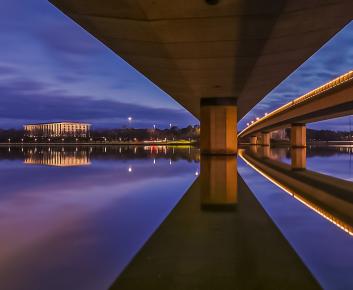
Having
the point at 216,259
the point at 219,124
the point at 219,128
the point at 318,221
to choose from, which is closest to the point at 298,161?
the point at 219,128

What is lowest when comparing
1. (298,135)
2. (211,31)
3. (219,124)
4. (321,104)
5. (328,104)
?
(298,135)

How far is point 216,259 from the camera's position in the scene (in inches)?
211

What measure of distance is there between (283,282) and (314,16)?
30.7 feet

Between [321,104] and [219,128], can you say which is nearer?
[219,128]

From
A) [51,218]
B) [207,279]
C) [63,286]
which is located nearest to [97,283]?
[63,286]

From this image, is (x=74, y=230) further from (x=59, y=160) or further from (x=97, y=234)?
(x=59, y=160)

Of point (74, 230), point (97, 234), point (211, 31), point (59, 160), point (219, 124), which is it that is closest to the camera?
point (97, 234)

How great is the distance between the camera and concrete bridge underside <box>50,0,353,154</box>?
33.8 feet

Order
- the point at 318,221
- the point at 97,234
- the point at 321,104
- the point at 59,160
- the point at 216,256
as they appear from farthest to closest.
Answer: the point at 321,104 → the point at 59,160 → the point at 318,221 → the point at 97,234 → the point at 216,256

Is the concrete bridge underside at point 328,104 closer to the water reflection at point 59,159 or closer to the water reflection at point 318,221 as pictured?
the water reflection at point 318,221

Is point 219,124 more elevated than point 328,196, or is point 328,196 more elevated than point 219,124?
point 219,124

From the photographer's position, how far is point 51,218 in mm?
8531

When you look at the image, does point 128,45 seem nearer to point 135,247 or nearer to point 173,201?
point 173,201

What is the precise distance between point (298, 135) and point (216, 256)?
206 feet
